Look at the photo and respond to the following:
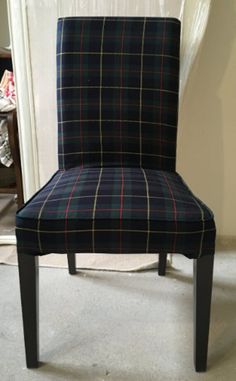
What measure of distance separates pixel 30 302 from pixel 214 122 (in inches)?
41.4

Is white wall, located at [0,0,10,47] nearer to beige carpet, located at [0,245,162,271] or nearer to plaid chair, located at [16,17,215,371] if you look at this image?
plaid chair, located at [16,17,215,371]

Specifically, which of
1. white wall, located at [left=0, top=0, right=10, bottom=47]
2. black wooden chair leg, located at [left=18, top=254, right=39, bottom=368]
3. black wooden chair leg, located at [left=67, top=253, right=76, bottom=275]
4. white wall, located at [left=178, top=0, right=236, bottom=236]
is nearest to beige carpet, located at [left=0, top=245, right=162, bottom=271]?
black wooden chair leg, located at [left=67, top=253, right=76, bottom=275]

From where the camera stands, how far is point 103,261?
63.4 inches

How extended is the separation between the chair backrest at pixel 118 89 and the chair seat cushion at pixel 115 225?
1.05ft

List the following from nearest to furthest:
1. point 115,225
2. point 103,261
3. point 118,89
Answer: point 115,225
point 118,89
point 103,261

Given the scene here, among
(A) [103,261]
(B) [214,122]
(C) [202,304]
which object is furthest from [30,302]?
(B) [214,122]

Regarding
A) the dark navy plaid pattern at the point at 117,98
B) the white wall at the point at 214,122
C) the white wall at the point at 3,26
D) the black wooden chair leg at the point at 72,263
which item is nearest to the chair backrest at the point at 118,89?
the dark navy plaid pattern at the point at 117,98

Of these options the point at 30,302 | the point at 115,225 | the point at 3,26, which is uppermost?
the point at 3,26

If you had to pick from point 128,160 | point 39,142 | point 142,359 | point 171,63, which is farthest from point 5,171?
point 142,359

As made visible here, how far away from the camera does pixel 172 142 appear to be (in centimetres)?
126

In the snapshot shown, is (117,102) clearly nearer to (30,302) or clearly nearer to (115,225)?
(115,225)

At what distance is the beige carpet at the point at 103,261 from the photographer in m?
1.57

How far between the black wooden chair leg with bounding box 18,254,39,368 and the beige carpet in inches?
21.4

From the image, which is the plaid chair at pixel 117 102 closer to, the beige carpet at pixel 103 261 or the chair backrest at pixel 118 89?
the chair backrest at pixel 118 89
